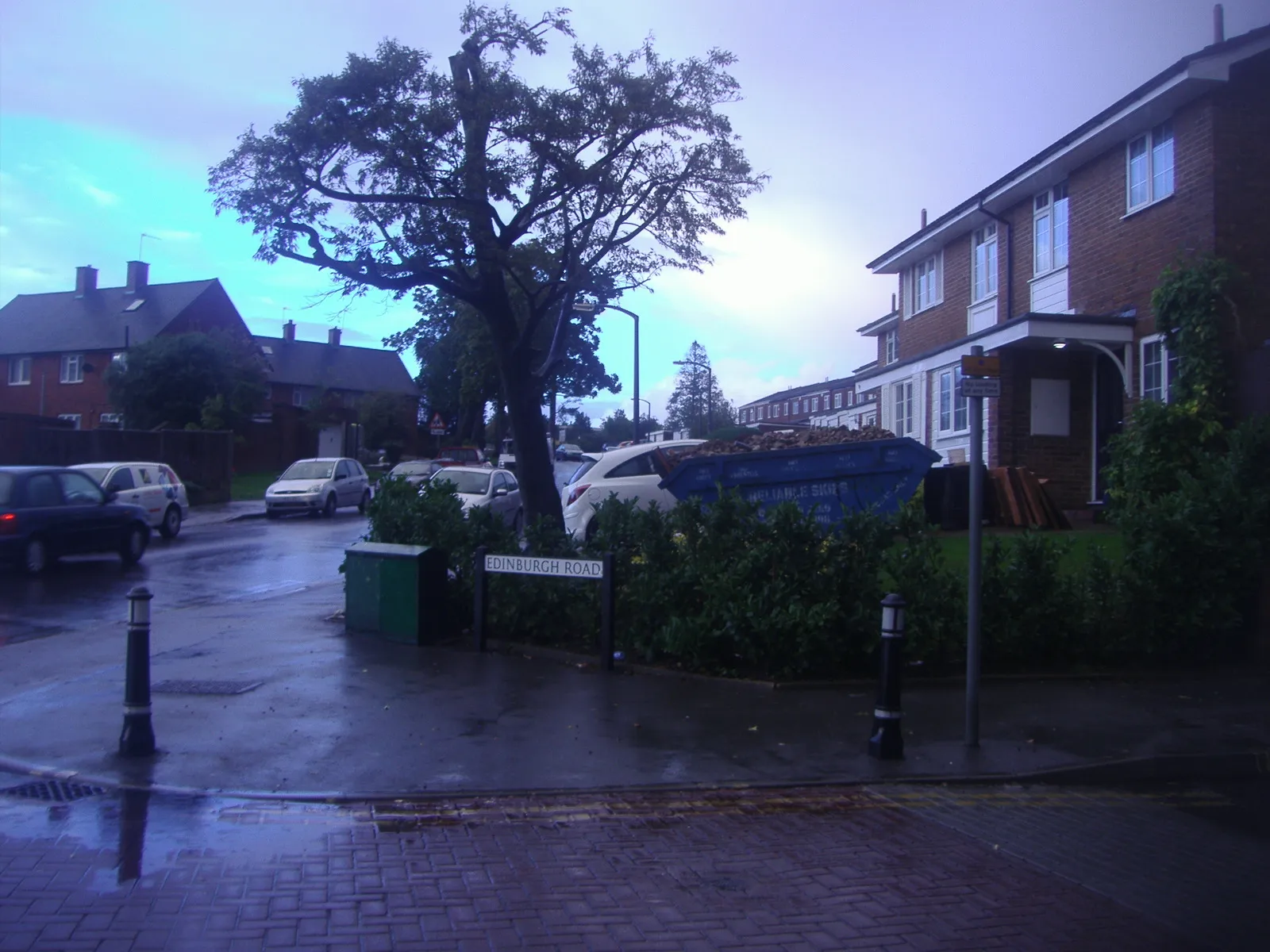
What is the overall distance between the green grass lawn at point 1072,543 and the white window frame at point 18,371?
49.0 meters

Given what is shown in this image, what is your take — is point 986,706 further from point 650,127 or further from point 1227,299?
point 650,127

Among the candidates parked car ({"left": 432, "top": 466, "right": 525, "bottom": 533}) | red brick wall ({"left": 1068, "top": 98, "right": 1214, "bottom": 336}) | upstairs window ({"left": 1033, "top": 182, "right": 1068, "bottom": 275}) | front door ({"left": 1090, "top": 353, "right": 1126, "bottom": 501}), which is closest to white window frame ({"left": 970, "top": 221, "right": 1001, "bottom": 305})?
upstairs window ({"left": 1033, "top": 182, "right": 1068, "bottom": 275})

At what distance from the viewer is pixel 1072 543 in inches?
421

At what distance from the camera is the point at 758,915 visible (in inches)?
197

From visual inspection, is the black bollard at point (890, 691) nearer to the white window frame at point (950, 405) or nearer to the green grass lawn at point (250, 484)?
the white window frame at point (950, 405)

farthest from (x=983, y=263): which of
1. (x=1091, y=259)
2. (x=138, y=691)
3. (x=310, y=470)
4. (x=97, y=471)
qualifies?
(x=138, y=691)

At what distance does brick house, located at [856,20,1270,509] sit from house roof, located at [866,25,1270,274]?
0.09 feet

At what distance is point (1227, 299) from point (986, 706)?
31.1 feet

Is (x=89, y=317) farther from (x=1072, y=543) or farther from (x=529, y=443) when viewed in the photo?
(x=1072, y=543)

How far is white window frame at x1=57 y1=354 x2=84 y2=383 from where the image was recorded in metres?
51.9

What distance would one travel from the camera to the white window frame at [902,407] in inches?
949

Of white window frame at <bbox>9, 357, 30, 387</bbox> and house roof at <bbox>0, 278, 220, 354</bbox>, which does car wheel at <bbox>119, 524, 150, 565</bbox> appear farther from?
white window frame at <bbox>9, 357, 30, 387</bbox>

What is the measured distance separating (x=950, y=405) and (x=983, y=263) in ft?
11.8

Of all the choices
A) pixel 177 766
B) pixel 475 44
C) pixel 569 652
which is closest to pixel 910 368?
pixel 475 44
